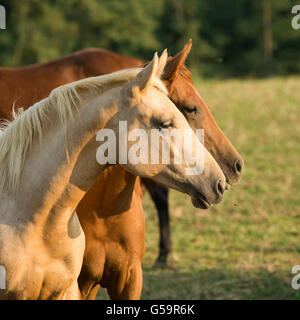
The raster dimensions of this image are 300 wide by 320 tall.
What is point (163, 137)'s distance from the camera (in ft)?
7.56

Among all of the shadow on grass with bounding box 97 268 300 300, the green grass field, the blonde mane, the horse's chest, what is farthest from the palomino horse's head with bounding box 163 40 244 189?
the shadow on grass with bounding box 97 268 300 300

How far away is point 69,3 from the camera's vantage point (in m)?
24.5

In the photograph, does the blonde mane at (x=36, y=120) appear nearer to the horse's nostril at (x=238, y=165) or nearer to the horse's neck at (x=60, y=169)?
the horse's neck at (x=60, y=169)

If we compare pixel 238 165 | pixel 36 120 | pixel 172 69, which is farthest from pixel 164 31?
pixel 36 120

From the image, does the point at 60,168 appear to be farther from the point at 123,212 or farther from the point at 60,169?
the point at 123,212

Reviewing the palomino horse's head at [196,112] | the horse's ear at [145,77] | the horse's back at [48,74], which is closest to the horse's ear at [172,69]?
the palomino horse's head at [196,112]

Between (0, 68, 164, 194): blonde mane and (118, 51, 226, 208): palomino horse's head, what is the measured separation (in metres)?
0.14

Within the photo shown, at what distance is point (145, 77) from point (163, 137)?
28 cm

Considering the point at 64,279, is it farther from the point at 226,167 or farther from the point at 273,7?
the point at 273,7

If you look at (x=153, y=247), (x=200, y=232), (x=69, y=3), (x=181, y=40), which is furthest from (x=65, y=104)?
(x=181, y=40)

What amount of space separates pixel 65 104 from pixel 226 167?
3.61 ft

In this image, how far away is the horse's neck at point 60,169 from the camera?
2.36m

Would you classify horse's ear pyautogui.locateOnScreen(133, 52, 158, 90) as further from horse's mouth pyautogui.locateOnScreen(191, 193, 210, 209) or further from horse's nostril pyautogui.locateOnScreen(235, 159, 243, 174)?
horse's nostril pyautogui.locateOnScreen(235, 159, 243, 174)

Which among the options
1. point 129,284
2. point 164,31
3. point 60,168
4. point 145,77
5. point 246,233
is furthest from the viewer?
point 164,31
